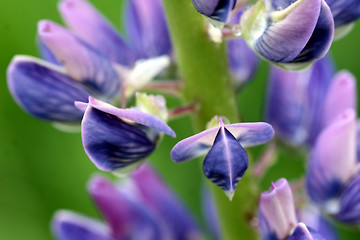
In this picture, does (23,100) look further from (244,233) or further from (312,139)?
(312,139)

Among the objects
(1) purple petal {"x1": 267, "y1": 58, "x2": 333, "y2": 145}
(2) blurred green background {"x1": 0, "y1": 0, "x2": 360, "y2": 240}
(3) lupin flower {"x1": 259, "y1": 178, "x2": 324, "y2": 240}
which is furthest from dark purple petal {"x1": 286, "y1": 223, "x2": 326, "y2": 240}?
(2) blurred green background {"x1": 0, "y1": 0, "x2": 360, "y2": 240}

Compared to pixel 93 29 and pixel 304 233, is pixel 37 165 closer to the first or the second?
pixel 93 29


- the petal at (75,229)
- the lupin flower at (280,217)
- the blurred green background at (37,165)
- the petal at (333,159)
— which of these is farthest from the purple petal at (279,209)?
the blurred green background at (37,165)

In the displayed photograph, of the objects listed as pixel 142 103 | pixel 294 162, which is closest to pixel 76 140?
pixel 294 162

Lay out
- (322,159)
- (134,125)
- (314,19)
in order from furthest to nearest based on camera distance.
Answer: (322,159)
(134,125)
(314,19)

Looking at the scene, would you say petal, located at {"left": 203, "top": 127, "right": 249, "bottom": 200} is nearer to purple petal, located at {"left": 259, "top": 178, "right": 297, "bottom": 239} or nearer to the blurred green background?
purple petal, located at {"left": 259, "top": 178, "right": 297, "bottom": 239}
